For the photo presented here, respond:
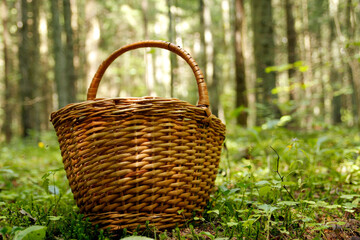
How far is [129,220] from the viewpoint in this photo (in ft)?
3.98

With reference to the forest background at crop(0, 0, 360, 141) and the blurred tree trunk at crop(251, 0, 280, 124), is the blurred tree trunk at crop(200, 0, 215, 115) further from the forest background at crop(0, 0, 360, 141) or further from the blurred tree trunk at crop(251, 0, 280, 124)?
the blurred tree trunk at crop(251, 0, 280, 124)

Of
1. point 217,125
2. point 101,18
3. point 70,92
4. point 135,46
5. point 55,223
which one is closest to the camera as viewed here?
point 55,223

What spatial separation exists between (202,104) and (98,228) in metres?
0.89

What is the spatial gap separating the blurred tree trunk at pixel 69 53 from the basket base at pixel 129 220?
555 cm

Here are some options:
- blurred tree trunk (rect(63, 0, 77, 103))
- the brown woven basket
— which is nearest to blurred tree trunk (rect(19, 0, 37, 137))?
blurred tree trunk (rect(63, 0, 77, 103))

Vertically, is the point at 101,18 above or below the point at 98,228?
above

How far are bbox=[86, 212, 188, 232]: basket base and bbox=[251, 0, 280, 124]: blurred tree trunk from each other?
3929 mm

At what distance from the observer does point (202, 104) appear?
149 centimetres

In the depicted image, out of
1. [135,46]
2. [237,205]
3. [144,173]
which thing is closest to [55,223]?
[144,173]

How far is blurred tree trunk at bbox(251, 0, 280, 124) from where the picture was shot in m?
4.79

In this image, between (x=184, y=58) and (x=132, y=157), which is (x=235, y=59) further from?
(x=132, y=157)

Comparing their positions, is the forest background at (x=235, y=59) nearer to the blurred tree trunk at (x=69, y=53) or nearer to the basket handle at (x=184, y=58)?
the blurred tree trunk at (x=69, y=53)

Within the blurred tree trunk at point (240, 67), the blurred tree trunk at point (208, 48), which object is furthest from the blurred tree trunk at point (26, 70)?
the blurred tree trunk at point (240, 67)

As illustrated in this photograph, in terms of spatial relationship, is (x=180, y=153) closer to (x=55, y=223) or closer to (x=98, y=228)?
(x=98, y=228)
